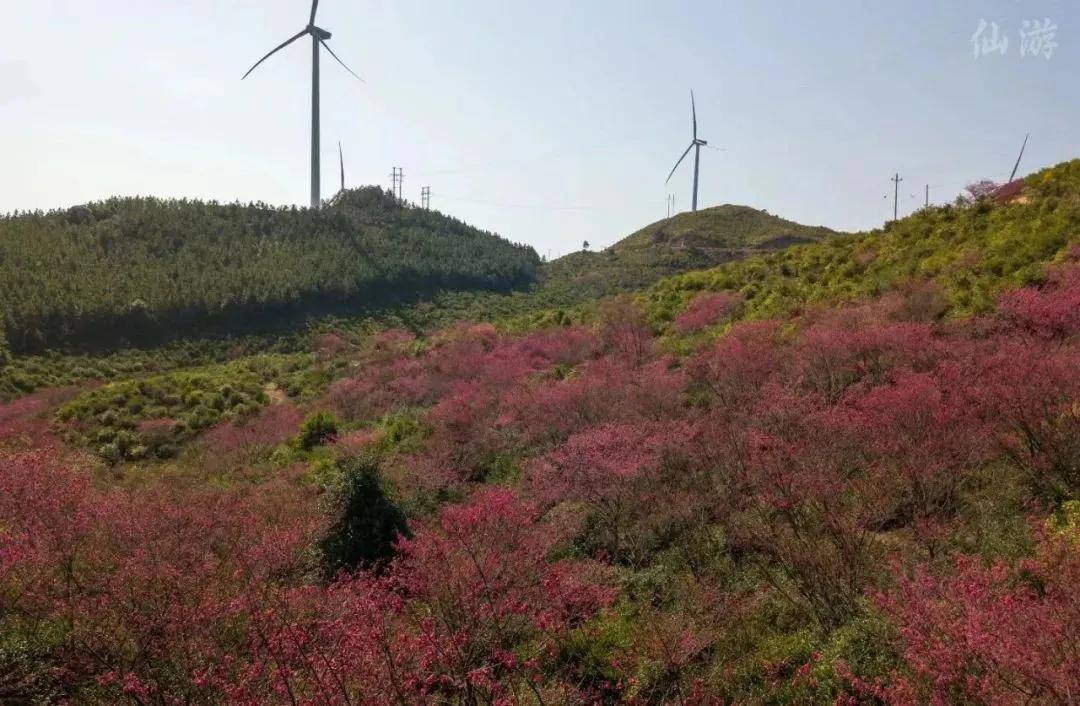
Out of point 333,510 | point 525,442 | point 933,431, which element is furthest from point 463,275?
point 933,431

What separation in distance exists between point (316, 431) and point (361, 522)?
14.3 meters

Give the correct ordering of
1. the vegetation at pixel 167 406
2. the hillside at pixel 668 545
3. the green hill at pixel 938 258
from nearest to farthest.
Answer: the hillside at pixel 668 545 → the green hill at pixel 938 258 → the vegetation at pixel 167 406

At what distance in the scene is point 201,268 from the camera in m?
57.8

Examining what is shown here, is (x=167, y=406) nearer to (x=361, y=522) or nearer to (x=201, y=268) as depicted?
(x=361, y=522)

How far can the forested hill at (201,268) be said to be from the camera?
155ft

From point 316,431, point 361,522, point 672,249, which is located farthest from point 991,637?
point 672,249

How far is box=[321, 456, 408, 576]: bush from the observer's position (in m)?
14.5

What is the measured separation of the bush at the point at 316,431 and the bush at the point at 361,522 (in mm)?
12405

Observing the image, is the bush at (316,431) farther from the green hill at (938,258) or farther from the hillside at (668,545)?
the green hill at (938,258)

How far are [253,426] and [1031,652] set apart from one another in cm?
3023

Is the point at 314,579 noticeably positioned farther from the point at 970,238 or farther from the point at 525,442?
the point at 970,238

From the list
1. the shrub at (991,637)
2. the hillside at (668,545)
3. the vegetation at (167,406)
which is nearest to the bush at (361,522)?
the hillside at (668,545)

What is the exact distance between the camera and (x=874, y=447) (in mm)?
12320

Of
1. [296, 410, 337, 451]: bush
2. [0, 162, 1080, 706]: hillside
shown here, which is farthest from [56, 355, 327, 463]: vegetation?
[0, 162, 1080, 706]: hillside
